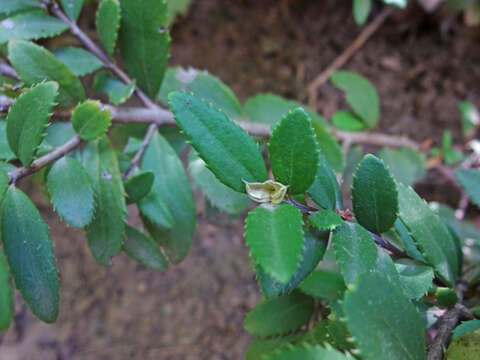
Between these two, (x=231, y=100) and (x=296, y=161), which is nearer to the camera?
(x=296, y=161)

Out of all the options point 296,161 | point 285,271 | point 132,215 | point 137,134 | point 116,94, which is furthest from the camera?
point 132,215

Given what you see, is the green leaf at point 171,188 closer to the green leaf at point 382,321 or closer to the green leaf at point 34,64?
the green leaf at point 34,64

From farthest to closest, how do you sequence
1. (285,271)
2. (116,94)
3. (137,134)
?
(137,134) → (116,94) → (285,271)

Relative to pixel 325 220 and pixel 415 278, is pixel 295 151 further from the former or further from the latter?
pixel 415 278

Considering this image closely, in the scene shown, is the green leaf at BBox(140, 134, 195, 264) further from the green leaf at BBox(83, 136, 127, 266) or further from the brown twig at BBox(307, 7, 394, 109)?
the brown twig at BBox(307, 7, 394, 109)

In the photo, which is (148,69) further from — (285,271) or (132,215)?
(132,215)

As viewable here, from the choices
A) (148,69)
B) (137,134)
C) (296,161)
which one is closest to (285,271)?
(296,161)
